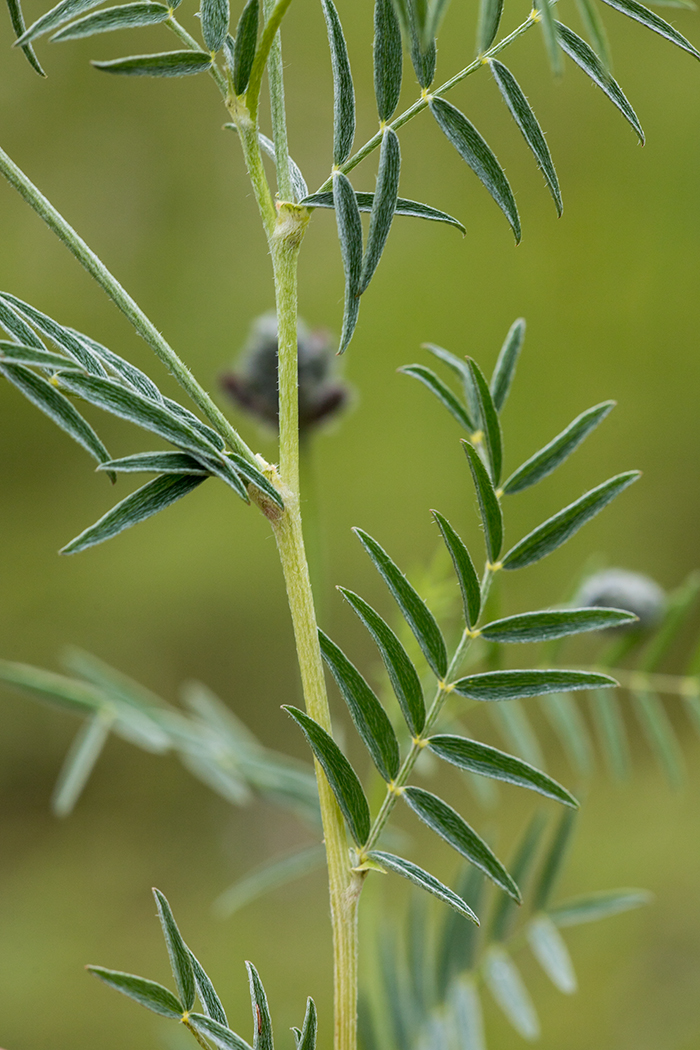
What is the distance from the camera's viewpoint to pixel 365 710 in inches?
6.2

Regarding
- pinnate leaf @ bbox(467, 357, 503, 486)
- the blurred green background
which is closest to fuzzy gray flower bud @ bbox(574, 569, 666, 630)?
pinnate leaf @ bbox(467, 357, 503, 486)

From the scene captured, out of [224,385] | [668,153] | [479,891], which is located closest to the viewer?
[479,891]

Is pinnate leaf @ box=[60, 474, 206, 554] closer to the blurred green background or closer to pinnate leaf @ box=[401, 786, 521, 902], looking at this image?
pinnate leaf @ box=[401, 786, 521, 902]

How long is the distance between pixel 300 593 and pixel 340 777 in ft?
0.11

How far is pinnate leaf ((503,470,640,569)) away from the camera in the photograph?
0.52 feet

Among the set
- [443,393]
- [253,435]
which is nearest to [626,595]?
[443,393]

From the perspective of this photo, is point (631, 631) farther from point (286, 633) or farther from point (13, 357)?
point (286, 633)

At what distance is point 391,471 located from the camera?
1.12m

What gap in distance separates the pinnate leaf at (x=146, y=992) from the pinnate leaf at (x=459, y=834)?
50mm

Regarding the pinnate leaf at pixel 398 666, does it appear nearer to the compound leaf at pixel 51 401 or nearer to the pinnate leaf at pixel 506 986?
the compound leaf at pixel 51 401

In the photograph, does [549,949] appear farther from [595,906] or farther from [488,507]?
[488,507]

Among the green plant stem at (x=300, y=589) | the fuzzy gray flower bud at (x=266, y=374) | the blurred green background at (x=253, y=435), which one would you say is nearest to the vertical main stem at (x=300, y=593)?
the green plant stem at (x=300, y=589)

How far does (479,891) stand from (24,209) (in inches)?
39.1

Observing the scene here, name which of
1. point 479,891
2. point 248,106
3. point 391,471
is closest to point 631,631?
point 479,891
